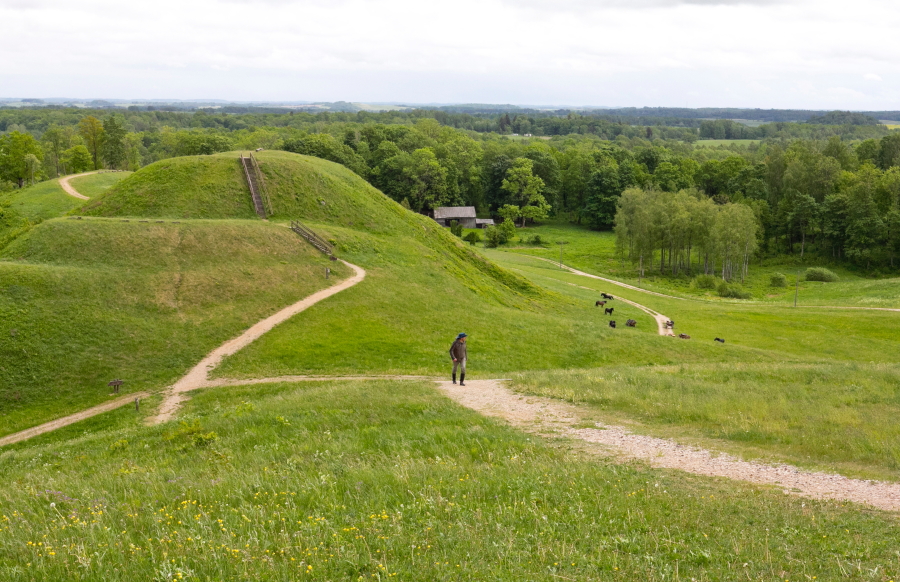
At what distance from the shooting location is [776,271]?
94.0 metres

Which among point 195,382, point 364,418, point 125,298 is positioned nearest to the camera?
point 364,418

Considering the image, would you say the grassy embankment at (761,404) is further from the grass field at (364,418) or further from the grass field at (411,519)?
the grass field at (411,519)

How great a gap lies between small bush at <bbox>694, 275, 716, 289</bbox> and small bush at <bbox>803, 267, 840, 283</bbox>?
19.0 meters

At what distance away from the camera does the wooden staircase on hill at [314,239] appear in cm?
4262

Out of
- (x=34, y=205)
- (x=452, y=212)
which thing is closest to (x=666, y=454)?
(x=34, y=205)

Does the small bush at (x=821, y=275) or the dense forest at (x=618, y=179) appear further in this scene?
the dense forest at (x=618, y=179)

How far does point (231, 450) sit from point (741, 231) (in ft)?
261

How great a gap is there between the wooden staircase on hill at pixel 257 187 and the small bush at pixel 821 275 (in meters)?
78.2

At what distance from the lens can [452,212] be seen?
119062 millimetres

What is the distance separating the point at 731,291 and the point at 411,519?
248ft

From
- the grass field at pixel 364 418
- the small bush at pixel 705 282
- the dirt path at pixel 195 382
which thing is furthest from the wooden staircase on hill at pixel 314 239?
the small bush at pixel 705 282

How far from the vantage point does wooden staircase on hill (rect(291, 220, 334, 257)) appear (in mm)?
42619

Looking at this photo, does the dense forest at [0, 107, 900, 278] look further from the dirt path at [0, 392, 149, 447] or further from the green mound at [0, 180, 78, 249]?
the dirt path at [0, 392, 149, 447]

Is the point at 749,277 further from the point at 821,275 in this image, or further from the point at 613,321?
the point at 613,321
